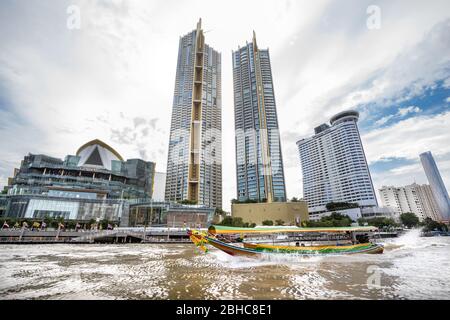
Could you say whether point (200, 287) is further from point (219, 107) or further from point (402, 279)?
point (219, 107)

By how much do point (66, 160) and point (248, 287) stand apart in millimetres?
134117

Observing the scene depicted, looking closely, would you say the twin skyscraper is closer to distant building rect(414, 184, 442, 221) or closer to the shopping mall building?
the shopping mall building

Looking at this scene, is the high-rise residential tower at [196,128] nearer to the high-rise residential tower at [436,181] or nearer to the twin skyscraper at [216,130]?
the twin skyscraper at [216,130]

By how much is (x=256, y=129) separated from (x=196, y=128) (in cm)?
4007

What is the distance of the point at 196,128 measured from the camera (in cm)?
9944

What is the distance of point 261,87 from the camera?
4941 inches

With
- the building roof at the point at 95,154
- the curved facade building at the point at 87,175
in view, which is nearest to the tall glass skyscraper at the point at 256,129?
the curved facade building at the point at 87,175

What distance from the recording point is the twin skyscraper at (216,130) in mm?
106250

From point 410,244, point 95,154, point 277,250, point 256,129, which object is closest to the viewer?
point 277,250

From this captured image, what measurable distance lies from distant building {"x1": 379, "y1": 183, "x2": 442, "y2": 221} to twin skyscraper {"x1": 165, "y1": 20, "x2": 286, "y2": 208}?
96.3 metres

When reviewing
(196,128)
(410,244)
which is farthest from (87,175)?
(410,244)

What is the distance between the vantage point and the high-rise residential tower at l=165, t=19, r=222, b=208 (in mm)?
105938

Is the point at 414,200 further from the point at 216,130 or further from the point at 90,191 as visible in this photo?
the point at 90,191

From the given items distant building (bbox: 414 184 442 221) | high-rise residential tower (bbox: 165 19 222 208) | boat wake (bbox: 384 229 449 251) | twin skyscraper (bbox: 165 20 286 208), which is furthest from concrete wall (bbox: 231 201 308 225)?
distant building (bbox: 414 184 442 221)
